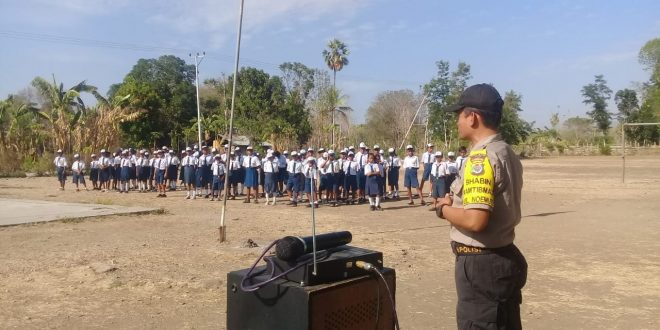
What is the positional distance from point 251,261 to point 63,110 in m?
30.8

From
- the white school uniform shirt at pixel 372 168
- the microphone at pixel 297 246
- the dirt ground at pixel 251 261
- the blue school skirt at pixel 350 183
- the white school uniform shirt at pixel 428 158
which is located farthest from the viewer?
the blue school skirt at pixel 350 183

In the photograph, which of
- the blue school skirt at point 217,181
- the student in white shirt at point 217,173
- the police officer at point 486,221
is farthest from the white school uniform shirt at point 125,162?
the police officer at point 486,221

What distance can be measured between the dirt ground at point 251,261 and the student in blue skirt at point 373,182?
94cm

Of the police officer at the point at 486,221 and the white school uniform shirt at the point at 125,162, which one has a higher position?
the white school uniform shirt at the point at 125,162

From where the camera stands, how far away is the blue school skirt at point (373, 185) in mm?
15875

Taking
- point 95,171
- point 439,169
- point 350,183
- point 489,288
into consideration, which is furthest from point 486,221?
point 95,171

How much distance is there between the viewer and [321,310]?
2396mm

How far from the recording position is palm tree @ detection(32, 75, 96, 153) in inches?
1323

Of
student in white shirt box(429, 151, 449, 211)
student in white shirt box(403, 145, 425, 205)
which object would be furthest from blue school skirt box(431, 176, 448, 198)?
student in white shirt box(403, 145, 425, 205)

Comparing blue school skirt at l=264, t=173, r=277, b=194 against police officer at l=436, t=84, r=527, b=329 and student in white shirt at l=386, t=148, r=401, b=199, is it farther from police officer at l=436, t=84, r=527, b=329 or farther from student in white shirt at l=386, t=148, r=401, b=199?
police officer at l=436, t=84, r=527, b=329

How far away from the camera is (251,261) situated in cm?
820

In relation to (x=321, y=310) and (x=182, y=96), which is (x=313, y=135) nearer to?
(x=182, y=96)

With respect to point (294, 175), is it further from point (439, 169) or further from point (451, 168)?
point (451, 168)

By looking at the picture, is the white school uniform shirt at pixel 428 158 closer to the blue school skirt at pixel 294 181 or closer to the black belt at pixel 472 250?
the blue school skirt at pixel 294 181
